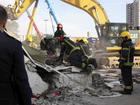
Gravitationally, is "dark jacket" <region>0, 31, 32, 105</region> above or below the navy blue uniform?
above

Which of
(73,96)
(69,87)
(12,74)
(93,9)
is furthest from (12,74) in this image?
(93,9)

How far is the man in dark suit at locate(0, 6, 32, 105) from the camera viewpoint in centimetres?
404

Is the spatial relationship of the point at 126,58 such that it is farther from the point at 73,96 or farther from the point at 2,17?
the point at 2,17

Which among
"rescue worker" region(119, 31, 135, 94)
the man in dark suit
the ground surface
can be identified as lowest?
the ground surface

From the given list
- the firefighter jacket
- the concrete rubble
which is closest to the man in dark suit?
the concrete rubble

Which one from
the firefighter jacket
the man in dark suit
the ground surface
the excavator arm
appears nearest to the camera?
the man in dark suit

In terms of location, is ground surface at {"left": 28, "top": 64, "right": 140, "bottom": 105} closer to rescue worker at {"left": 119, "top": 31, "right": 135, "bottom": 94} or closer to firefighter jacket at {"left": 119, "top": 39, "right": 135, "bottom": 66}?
rescue worker at {"left": 119, "top": 31, "right": 135, "bottom": 94}

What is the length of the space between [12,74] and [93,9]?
25.4 m

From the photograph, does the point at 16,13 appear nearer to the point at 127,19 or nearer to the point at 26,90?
the point at 127,19

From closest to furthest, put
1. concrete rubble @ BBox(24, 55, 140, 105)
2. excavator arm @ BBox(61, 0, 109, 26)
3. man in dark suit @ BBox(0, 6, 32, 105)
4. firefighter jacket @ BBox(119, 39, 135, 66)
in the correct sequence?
man in dark suit @ BBox(0, 6, 32, 105) < concrete rubble @ BBox(24, 55, 140, 105) < firefighter jacket @ BBox(119, 39, 135, 66) < excavator arm @ BBox(61, 0, 109, 26)

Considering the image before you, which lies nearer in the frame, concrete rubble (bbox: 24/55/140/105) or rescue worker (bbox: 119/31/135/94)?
concrete rubble (bbox: 24/55/140/105)

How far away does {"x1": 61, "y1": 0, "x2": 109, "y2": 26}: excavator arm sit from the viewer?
29.3 m

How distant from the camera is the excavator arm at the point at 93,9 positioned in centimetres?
2925

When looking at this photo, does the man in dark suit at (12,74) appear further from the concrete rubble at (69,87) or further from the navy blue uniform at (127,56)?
the navy blue uniform at (127,56)
